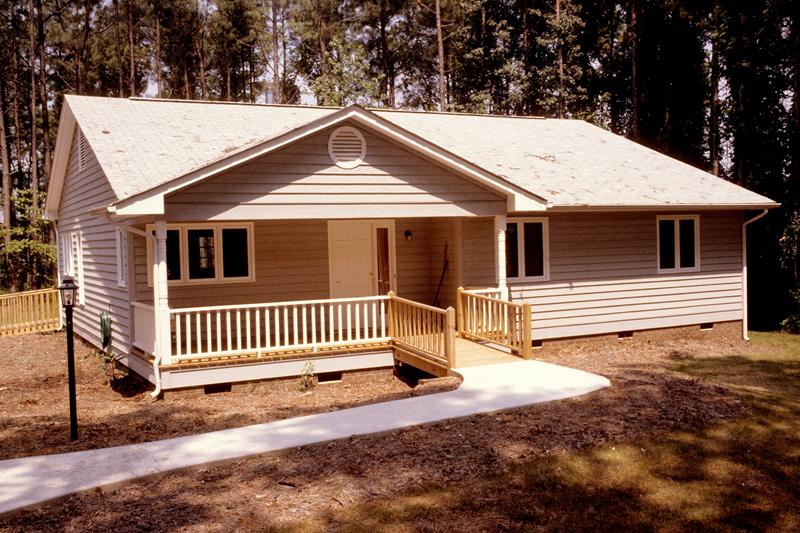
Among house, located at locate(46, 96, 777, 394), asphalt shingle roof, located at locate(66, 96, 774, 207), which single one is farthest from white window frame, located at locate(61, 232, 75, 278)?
asphalt shingle roof, located at locate(66, 96, 774, 207)

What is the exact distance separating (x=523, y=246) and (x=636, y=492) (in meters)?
8.30

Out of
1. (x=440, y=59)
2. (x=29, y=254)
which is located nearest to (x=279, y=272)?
(x=29, y=254)

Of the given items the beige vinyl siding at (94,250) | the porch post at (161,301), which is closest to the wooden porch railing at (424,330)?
the porch post at (161,301)

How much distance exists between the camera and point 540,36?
31656 mm

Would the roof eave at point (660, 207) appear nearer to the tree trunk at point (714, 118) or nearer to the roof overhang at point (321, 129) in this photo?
the roof overhang at point (321, 129)

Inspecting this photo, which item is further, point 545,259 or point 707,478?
point 545,259

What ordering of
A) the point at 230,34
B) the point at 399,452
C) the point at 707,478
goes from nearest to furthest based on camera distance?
the point at 707,478 < the point at 399,452 < the point at 230,34

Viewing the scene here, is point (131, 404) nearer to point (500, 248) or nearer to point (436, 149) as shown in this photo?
point (436, 149)

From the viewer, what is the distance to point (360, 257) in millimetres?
14180

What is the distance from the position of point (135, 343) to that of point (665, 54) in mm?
26636

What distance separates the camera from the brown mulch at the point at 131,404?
802 centimetres

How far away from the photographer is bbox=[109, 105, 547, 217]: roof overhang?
9.55m

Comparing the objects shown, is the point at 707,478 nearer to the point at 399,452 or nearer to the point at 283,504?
the point at 399,452

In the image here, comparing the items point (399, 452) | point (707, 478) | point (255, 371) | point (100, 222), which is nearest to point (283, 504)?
point (399, 452)
